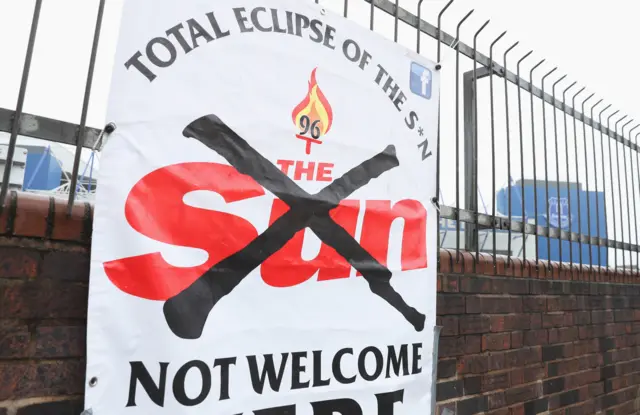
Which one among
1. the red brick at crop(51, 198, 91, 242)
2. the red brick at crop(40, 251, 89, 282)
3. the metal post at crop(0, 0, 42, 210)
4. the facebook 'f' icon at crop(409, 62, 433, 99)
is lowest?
the red brick at crop(40, 251, 89, 282)

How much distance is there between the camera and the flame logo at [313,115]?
1619 mm

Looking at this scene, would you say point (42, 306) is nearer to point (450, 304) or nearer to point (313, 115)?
point (313, 115)

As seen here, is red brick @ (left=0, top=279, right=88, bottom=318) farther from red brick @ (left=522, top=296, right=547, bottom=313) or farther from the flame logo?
red brick @ (left=522, top=296, right=547, bottom=313)

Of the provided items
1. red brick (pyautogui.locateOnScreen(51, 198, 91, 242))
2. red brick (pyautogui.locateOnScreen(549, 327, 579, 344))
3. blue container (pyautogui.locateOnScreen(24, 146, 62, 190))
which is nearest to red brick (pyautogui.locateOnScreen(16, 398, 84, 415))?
red brick (pyautogui.locateOnScreen(51, 198, 91, 242))

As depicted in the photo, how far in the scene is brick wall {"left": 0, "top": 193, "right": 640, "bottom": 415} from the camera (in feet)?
3.83

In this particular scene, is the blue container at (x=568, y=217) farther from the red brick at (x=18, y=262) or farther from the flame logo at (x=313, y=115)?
the red brick at (x=18, y=262)

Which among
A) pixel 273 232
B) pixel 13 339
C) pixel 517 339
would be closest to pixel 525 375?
pixel 517 339

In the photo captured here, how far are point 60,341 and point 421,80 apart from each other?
5.44 ft

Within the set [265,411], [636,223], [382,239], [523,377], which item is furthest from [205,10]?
[636,223]

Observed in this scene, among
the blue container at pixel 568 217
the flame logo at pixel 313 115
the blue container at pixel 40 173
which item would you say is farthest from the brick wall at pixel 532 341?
the blue container at pixel 40 173

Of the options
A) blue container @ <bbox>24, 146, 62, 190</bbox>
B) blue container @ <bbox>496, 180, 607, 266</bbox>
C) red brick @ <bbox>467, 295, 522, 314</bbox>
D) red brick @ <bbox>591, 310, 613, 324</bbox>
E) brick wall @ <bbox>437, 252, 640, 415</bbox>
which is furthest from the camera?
blue container @ <bbox>24, 146, 62, 190</bbox>

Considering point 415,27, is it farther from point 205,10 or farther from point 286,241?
point 286,241

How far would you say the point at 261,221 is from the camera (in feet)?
4.94

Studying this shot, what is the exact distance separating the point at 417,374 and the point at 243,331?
2.68ft
